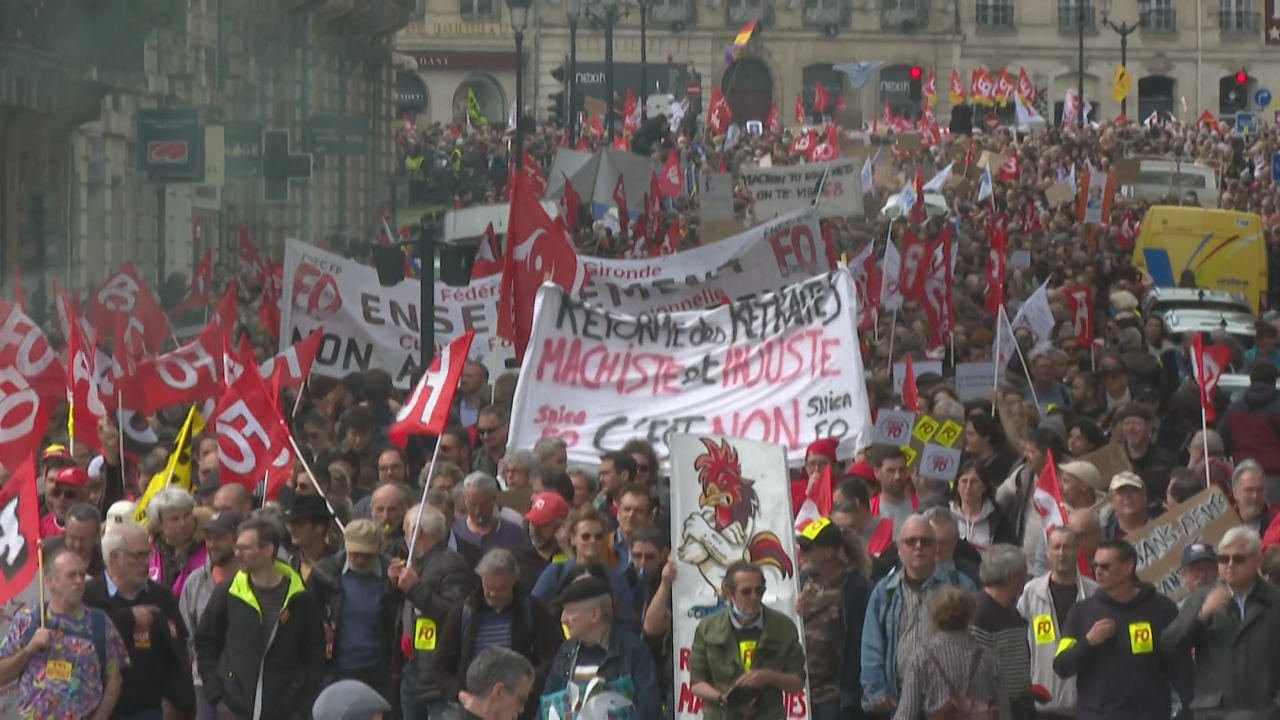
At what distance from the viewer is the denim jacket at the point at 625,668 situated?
8500mm

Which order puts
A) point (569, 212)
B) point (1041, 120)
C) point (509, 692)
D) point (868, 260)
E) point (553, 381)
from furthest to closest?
point (1041, 120)
point (569, 212)
point (868, 260)
point (553, 381)
point (509, 692)

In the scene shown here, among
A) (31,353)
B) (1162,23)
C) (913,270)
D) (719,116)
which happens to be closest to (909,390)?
(31,353)

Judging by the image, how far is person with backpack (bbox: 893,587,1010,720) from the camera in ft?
27.7

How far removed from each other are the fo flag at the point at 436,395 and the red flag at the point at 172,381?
2424 mm

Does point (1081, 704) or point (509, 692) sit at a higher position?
point (509, 692)

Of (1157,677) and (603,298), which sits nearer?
(1157,677)

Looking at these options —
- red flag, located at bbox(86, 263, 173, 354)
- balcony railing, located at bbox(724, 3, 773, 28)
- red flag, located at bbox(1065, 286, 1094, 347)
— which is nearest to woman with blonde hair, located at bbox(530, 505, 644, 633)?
red flag, located at bbox(86, 263, 173, 354)

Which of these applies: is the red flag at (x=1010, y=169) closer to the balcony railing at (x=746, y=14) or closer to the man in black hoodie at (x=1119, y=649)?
the man in black hoodie at (x=1119, y=649)

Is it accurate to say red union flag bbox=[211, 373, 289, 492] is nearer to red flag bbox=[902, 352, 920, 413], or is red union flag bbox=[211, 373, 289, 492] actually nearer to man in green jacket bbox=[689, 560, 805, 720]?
man in green jacket bbox=[689, 560, 805, 720]

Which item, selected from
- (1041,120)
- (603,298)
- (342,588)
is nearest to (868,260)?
(603,298)

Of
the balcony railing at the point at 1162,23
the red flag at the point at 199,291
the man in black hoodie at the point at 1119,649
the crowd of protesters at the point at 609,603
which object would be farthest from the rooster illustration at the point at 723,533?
the balcony railing at the point at 1162,23

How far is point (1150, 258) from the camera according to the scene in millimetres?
29375

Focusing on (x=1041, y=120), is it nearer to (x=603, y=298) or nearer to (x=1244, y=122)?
(x=1244, y=122)

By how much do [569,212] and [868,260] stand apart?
7.41m
